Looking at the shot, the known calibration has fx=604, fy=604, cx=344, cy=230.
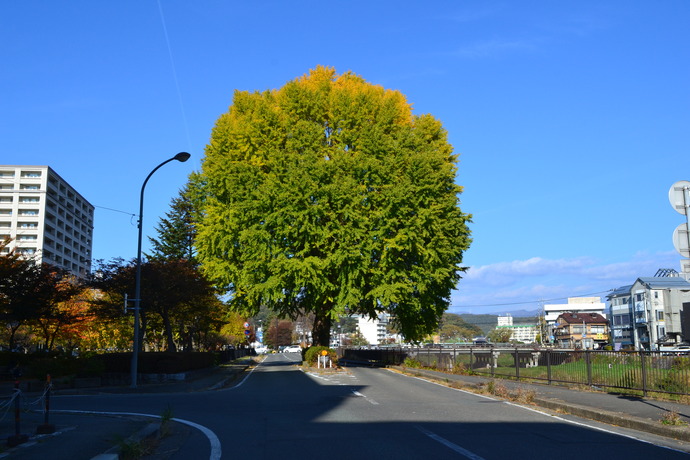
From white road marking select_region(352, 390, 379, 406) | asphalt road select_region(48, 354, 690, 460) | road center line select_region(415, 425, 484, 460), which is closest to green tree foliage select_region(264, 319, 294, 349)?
white road marking select_region(352, 390, 379, 406)

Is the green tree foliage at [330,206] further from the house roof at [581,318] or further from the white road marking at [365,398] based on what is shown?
the house roof at [581,318]

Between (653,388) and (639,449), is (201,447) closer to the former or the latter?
(639,449)

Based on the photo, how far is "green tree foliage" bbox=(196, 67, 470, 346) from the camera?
28531 millimetres

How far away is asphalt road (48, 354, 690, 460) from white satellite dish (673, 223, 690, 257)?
335cm

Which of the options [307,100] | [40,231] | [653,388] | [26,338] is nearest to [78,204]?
[40,231]

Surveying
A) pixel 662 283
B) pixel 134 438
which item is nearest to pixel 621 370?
pixel 134 438

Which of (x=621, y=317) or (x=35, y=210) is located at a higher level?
(x=35, y=210)

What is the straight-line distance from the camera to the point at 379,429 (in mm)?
10203

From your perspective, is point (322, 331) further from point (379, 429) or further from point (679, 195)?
point (679, 195)

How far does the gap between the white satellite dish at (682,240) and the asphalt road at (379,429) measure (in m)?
3.35

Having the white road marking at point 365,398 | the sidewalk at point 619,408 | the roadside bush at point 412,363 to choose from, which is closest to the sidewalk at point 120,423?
the sidewalk at point 619,408

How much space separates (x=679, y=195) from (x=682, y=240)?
810mm

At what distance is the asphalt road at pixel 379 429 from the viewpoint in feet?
26.6

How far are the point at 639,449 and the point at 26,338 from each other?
58.6 metres
